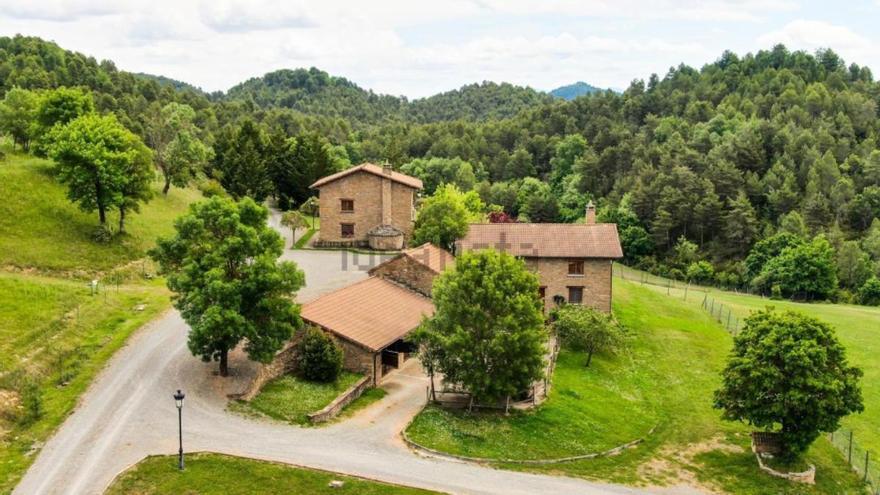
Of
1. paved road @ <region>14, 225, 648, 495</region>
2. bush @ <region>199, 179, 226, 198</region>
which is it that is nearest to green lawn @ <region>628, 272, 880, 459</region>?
paved road @ <region>14, 225, 648, 495</region>

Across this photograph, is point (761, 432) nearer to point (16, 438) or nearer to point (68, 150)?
point (16, 438)

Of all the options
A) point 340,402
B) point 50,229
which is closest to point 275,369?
point 340,402

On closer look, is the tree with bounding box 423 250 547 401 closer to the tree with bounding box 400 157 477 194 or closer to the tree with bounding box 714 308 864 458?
the tree with bounding box 714 308 864 458

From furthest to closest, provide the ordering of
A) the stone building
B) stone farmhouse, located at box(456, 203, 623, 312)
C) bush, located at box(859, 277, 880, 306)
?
bush, located at box(859, 277, 880, 306), the stone building, stone farmhouse, located at box(456, 203, 623, 312)

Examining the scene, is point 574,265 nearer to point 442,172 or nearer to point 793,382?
point 793,382

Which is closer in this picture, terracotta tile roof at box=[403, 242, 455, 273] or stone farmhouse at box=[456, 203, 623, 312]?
terracotta tile roof at box=[403, 242, 455, 273]

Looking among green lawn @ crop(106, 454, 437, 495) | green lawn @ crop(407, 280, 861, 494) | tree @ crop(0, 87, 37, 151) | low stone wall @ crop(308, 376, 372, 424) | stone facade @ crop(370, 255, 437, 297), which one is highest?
tree @ crop(0, 87, 37, 151)

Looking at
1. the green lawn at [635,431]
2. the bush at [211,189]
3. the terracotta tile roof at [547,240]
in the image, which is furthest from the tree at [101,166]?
the green lawn at [635,431]
